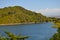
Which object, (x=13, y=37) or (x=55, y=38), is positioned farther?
(x=55, y=38)

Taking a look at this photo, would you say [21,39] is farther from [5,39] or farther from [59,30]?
[59,30]

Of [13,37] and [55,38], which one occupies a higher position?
[13,37]

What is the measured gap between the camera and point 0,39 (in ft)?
38.5

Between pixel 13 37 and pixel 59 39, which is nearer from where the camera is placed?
pixel 13 37

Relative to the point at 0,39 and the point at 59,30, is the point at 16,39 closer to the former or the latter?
the point at 0,39

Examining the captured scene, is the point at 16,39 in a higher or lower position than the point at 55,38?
higher

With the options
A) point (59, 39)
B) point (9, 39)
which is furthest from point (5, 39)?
point (59, 39)

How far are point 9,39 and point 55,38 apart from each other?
31.6 feet

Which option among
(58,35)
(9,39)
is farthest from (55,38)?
(9,39)

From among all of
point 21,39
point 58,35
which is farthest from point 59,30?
point 21,39

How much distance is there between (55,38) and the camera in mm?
20562

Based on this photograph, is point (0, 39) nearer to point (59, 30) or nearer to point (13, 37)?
point (13, 37)

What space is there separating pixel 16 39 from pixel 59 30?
31.9 feet

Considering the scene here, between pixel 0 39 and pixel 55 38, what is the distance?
1001cm
